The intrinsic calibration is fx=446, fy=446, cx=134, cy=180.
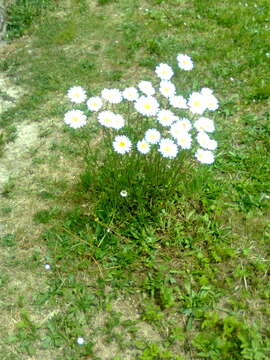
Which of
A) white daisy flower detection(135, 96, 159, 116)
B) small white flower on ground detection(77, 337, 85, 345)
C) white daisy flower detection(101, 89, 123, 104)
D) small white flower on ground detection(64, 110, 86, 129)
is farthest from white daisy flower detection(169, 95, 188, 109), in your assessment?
small white flower on ground detection(77, 337, 85, 345)

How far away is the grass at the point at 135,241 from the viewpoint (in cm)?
252

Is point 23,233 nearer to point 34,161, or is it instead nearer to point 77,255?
point 77,255

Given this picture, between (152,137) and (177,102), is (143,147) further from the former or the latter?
(177,102)

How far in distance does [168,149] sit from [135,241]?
69cm

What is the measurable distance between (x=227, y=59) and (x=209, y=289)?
8.92 ft

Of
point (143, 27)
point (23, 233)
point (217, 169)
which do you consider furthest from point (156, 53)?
point (23, 233)

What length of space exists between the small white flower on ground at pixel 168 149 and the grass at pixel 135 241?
1.67ft

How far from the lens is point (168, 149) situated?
8.61 ft

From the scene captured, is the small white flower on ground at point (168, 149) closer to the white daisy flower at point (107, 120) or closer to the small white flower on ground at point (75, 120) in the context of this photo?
the white daisy flower at point (107, 120)

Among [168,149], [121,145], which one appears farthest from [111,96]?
[168,149]

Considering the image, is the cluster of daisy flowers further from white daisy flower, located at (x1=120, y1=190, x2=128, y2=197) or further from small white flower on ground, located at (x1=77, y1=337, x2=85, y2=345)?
small white flower on ground, located at (x1=77, y1=337, x2=85, y2=345)

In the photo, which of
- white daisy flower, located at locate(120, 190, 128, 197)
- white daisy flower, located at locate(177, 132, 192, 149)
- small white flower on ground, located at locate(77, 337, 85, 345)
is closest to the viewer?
small white flower on ground, located at locate(77, 337, 85, 345)

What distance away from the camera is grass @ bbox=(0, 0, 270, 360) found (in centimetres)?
252

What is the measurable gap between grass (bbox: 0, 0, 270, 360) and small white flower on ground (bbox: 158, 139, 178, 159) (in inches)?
20.1
